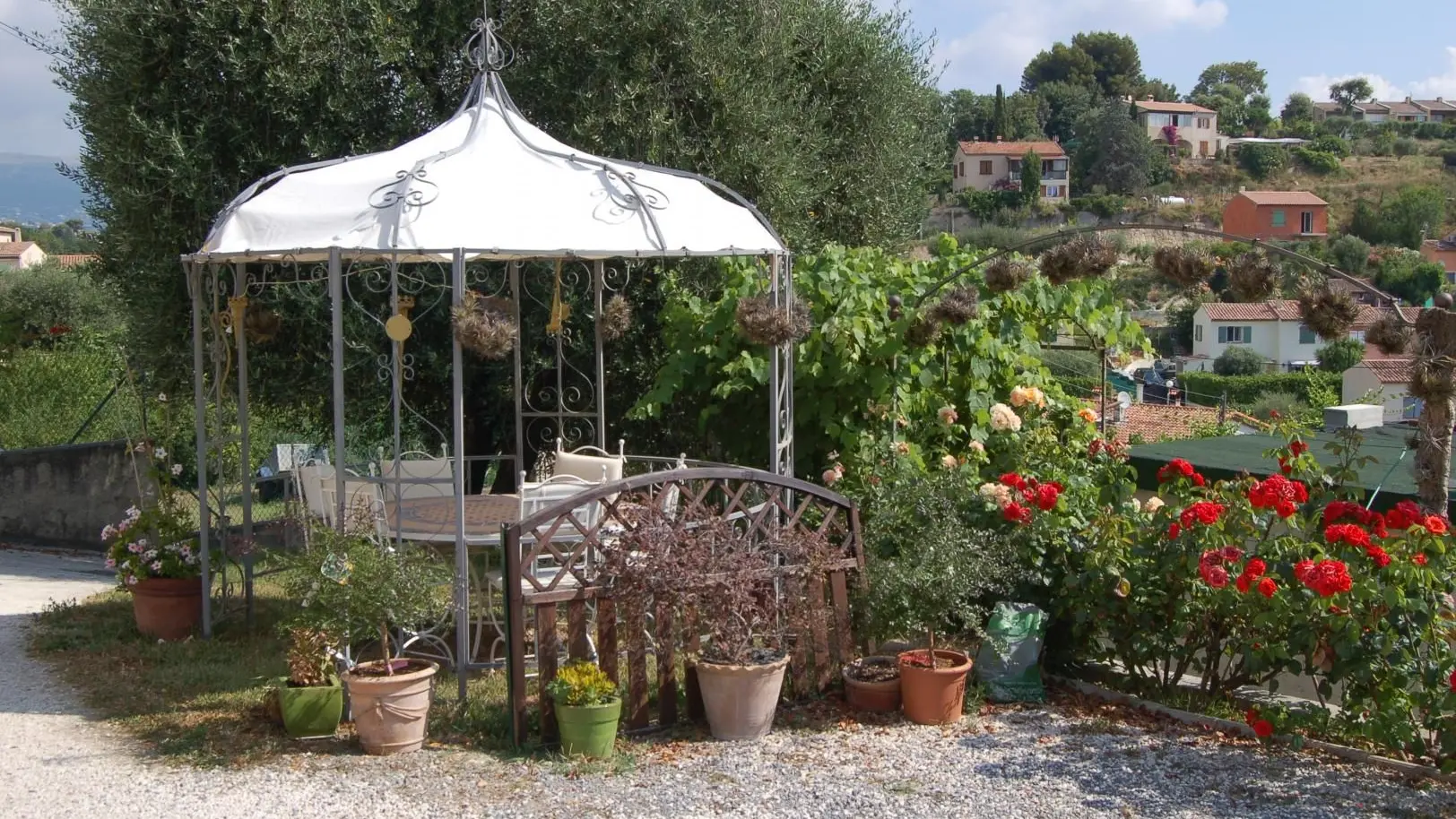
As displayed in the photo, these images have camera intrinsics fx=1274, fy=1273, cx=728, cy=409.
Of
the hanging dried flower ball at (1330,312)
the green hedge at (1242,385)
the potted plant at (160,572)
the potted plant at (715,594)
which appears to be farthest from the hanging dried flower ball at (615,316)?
the green hedge at (1242,385)

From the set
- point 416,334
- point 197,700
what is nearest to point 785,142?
point 416,334

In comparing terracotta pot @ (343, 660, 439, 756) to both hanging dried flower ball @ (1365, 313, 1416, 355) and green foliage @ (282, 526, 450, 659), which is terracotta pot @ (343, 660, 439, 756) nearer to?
green foliage @ (282, 526, 450, 659)

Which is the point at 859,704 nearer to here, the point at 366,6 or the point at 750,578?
the point at 750,578

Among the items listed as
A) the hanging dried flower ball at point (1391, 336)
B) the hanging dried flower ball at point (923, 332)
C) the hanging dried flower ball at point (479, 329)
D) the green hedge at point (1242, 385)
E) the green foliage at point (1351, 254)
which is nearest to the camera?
the hanging dried flower ball at point (1391, 336)

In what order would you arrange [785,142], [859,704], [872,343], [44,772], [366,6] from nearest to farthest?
[44,772] → [859,704] → [872,343] → [366,6] → [785,142]

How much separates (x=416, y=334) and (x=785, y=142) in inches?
118

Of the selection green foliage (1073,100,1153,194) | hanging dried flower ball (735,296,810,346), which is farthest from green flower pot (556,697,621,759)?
green foliage (1073,100,1153,194)

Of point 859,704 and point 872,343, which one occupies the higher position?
point 872,343

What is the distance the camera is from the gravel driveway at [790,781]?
14.3 ft

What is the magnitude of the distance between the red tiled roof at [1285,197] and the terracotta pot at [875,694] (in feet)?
211

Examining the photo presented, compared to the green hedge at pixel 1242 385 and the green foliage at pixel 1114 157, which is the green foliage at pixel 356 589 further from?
the green foliage at pixel 1114 157

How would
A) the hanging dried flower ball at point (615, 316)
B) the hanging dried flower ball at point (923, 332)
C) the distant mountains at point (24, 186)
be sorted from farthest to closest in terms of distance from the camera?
the distant mountains at point (24, 186)
the hanging dried flower ball at point (615, 316)
the hanging dried flower ball at point (923, 332)

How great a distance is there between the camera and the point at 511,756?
4883 mm

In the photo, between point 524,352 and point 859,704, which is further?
point 524,352
